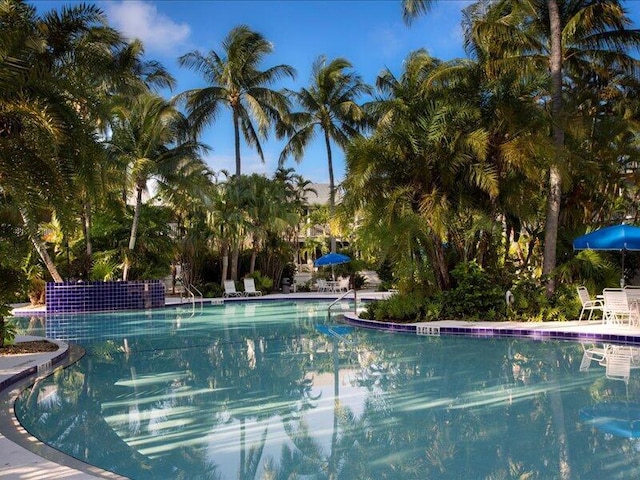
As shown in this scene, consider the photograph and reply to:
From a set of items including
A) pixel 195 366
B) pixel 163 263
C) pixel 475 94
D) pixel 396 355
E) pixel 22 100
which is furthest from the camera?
pixel 163 263

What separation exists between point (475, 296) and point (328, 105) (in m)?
17.9

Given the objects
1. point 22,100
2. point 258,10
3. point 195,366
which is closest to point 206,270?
point 258,10

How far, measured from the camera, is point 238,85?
2758 cm

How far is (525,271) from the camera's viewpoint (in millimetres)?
15047

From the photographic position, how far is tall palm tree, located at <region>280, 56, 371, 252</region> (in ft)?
95.2

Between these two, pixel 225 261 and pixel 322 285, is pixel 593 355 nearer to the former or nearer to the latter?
pixel 322 285

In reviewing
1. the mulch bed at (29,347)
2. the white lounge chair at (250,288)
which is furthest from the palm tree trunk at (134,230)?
the mulch bed at (29,347)

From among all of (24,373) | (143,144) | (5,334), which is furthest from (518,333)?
(143,144)

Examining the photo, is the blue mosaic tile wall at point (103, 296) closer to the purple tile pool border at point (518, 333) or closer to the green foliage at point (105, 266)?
the green foliage at point (105, 266)

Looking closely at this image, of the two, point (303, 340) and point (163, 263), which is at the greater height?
point (163, 263)

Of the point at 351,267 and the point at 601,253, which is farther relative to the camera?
the point at 351,267

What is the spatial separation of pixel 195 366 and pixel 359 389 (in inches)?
127

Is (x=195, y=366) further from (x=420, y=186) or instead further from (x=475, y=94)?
(x=475, y=94)

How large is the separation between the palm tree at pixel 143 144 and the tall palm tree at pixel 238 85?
16.0ft
